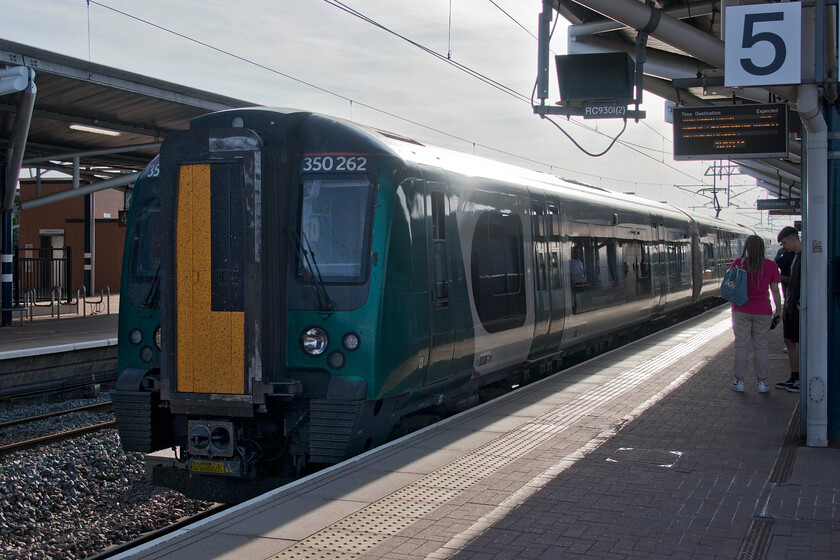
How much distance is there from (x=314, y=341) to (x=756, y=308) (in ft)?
16.5

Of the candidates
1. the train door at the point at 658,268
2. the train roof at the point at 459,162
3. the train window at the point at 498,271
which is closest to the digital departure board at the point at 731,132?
the train roof at the point at 459,162

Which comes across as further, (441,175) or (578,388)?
(578,388)

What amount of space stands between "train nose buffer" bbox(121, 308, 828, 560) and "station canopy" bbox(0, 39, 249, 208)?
10259mm

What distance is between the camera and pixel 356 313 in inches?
285

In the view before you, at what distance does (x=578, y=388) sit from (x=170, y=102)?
1113 centimetres

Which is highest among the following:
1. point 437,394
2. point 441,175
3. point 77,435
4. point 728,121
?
point 728,121

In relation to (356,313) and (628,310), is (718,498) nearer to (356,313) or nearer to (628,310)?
(356,313)

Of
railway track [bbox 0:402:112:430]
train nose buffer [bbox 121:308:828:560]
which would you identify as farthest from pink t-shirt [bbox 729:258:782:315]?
railway track [bbox 0:402:112:430]

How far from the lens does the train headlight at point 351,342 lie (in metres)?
7.22

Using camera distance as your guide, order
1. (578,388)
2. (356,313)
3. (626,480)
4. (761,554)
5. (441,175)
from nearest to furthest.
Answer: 1. (761,554)
2. (626,480)
3. (356,313)
4. (441,175)
5. (578,388)

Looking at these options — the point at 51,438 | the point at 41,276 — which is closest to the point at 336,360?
the point at 51,438

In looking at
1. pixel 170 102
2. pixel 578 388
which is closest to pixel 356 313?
pixel 578 388

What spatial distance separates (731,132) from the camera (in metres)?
12.8

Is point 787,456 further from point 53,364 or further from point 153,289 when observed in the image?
point 53,364
